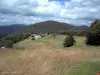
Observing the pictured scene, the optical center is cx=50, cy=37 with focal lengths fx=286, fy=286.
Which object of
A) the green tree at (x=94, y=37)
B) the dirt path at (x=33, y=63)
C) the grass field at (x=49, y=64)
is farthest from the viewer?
the green tree at (x=94, y=37)

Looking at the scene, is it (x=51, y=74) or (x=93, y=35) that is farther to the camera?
(x=93, y=35)

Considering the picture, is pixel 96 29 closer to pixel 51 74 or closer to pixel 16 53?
pixel 16 53

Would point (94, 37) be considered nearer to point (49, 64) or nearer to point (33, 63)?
point (33, 63)

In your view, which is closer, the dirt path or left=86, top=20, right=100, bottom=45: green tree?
the dirt path

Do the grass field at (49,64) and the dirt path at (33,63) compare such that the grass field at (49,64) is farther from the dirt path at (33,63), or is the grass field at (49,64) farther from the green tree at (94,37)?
the green tree at (94,37)

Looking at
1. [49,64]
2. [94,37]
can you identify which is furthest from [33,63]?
[94,37]

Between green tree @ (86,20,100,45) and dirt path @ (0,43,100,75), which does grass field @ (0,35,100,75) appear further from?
green tree @ (86,20,100,45)

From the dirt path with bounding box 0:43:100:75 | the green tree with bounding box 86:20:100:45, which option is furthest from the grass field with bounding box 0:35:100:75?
the green tree with bounding box 86:20:100:45

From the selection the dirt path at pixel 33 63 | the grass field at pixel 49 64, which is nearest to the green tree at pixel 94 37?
the grass field at pixel 49 64

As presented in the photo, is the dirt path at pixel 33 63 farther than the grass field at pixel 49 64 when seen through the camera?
Yes

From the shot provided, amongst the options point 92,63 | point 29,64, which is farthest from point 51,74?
point 29,64

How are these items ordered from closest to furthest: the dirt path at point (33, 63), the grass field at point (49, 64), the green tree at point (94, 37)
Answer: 1. the grass field at point (49, 64)
2. the dirt path at point (33, 63)
3. the green tree at point (94, 37)
